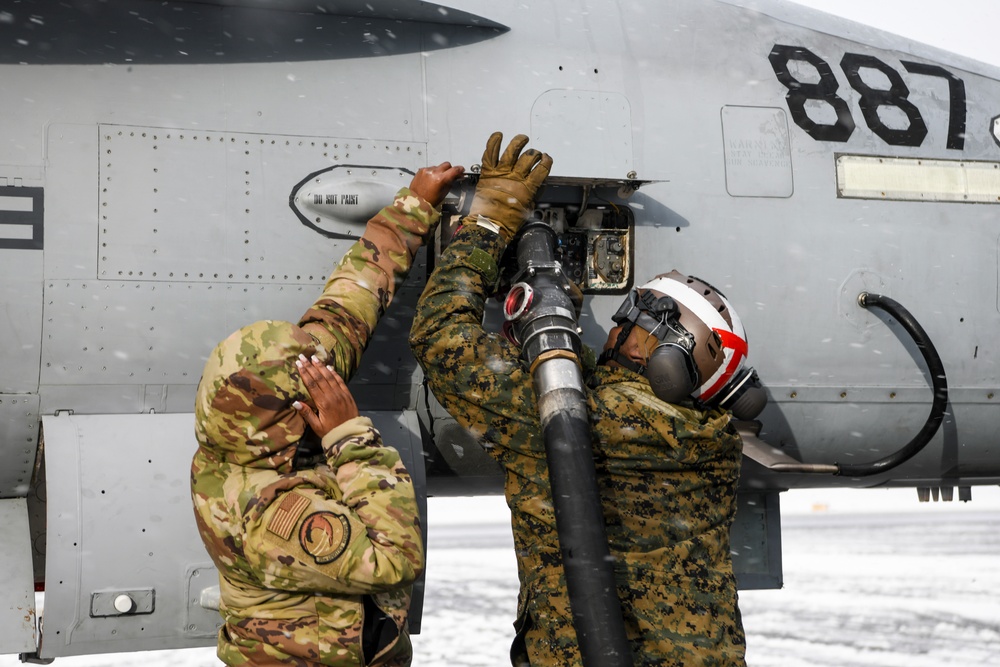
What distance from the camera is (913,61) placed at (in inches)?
175

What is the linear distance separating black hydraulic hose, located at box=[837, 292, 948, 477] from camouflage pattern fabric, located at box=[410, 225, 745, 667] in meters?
1.09

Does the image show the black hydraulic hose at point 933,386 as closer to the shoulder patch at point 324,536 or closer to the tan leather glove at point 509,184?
the tan leather glove at point 509,184

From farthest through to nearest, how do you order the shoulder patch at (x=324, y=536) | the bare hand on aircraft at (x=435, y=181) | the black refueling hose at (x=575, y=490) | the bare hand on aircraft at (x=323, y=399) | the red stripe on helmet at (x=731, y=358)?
1. the bare hand on aircraft at (x=435, y=181)
2. the red stripe on helmet at (x=731, y=358)
3. the black refueling hose at (x=575, y=490)
4. the bare hand on aircraft at (x=323, y=399)
5. the shoulder patch at (x=324, y=536)

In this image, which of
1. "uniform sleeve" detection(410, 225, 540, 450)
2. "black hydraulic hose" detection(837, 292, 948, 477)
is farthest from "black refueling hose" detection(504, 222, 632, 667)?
"black hydraulic hose" detection(837, 292, 948, 477)

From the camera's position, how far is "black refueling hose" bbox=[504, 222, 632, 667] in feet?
9.30

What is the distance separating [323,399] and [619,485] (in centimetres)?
111

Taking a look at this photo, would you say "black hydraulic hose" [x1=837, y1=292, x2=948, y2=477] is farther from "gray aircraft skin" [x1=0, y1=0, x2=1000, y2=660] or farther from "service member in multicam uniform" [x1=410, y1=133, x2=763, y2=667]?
"service member in multicam uniform" [x1=410, y1=133, x2=763, y2=667]

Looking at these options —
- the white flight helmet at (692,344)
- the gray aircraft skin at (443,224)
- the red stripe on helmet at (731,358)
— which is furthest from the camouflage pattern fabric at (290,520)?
the red stripe on helmet at (731,358)

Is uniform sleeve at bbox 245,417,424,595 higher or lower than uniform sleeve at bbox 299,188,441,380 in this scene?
lower

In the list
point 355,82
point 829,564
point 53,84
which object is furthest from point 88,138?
point 829,564

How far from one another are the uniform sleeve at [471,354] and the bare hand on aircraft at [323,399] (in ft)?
1.99

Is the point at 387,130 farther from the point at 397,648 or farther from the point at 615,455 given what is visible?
the point at 397,648

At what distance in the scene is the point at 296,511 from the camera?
2.52 metres

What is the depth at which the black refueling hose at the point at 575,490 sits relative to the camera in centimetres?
284
